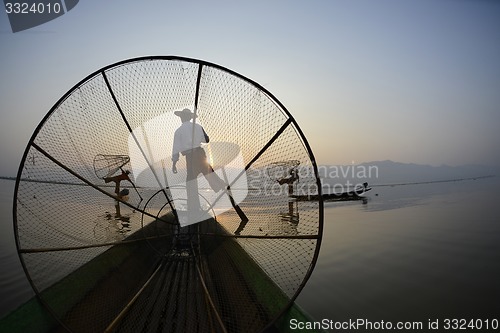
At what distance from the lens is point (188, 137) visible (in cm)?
351

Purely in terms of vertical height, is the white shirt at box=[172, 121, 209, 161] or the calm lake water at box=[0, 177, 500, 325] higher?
the white shirt at box=[172, 121, 209, 161]

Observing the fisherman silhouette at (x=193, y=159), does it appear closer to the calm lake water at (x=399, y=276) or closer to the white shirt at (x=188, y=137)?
the white shirt at (x=188, y=137)

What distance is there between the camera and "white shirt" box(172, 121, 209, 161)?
3375mm

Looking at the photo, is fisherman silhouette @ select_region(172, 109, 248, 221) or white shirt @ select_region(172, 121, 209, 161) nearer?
white shirt @ select_region(172, 121, 209, 161)

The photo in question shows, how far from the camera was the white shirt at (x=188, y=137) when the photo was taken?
11.1 ft

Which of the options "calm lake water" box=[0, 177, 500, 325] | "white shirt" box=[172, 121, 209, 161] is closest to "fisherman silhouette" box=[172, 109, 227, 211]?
"white shirt" box=[172, 121, 209, 161]

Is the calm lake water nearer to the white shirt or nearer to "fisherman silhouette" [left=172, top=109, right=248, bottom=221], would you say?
"fisherman silhouette" [left=172, top=109, right=248, bottom=221]

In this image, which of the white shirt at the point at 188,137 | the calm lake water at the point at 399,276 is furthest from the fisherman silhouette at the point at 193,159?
the calm lake water at the point at 399,276

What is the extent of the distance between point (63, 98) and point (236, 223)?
2.54 metres

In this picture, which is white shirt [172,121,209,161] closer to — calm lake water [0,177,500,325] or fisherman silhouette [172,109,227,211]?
fisherman silhouette [172,109,227,211]

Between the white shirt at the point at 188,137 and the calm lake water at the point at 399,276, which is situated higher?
the white shirt at the point at 188,137

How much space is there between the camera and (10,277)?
13.3 feet

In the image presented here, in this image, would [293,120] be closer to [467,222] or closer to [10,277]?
[10,277]

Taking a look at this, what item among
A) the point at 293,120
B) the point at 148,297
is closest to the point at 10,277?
the point at 148,297
